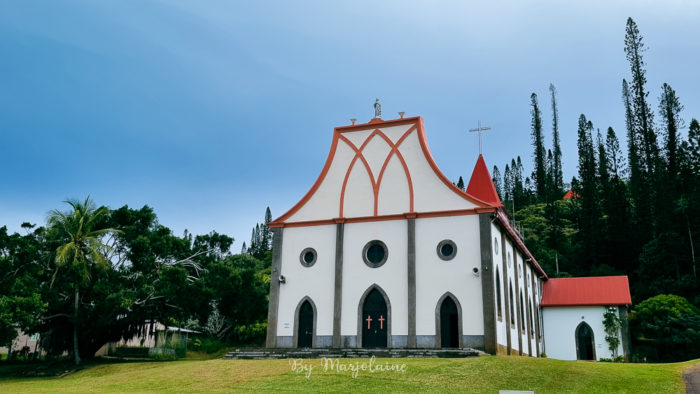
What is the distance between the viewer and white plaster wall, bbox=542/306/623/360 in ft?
106

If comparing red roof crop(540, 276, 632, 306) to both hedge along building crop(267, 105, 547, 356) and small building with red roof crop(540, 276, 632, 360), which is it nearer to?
small building with red roof crop(540, 276, 632, 360)

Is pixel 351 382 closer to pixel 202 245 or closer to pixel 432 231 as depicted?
pixel 432 231

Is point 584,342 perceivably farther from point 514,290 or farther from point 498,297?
point 498,297

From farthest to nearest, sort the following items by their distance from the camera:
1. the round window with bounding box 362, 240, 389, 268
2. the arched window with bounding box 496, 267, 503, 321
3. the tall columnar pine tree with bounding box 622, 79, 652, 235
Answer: the tall columnar pine tree with bounding box 622, 79, 652, 235 < the round window with bounding box 362, 240, 389, 268 < the arched window with bounding box 496, 267, 503, 321

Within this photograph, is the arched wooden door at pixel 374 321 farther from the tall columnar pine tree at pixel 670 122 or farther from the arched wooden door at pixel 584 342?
the tall columnar pine tree at pixel 670 122

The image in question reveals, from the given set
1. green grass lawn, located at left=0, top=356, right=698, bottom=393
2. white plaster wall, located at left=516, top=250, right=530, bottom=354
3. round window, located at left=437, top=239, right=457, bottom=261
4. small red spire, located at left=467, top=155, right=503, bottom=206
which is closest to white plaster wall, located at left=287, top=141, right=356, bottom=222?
round window, located at left=437, top=239, right=457, bottom=261

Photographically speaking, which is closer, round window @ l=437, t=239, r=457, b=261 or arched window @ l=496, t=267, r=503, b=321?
round window @ l=437, t=239, r=457, b=261

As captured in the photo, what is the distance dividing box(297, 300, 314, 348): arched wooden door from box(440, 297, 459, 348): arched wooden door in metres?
5.21

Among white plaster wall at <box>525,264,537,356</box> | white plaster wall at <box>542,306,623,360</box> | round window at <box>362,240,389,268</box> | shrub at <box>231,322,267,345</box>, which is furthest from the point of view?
shrub at <box>231,322,267,345</box>

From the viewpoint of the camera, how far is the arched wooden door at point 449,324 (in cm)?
2102

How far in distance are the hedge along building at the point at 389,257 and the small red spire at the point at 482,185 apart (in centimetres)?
410

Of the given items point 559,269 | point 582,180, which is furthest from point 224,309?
point 582,180

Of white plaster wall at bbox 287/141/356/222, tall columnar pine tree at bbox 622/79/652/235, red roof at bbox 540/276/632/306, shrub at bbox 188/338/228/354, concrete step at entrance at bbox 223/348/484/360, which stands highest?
tall columnar pine tree at bbox 622/79/652/235

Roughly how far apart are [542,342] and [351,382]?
71.8 feet
